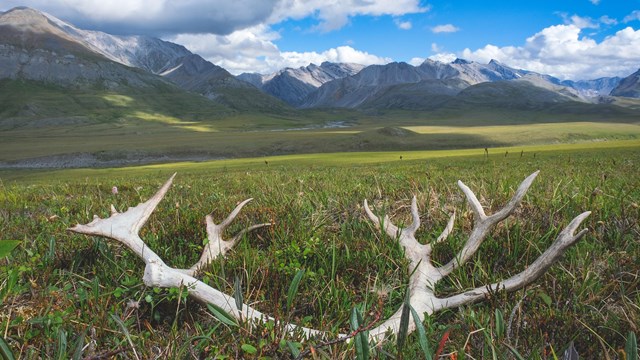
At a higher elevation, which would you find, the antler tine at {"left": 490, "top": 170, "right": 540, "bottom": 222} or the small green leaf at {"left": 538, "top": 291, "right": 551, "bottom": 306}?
the antler tine at {"left": 490, "top": 170, "right": 540, "bottom": 222}

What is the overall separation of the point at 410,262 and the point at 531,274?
0.97m

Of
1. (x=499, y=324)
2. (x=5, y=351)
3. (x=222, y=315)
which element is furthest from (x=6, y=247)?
(x=499, y=324)

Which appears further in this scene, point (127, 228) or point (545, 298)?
point (127, 228)

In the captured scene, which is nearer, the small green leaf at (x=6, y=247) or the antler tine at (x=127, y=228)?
the small green leaf at (x=6, y=247)

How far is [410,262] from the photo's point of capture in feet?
11.9

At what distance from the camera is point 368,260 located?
3842 millimetres

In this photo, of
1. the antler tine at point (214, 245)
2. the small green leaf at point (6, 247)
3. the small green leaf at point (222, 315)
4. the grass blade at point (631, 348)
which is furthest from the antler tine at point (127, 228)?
the grass blade at point (631, 348)

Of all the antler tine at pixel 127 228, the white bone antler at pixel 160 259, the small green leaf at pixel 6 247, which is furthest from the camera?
the antler tine at pixel 127 228

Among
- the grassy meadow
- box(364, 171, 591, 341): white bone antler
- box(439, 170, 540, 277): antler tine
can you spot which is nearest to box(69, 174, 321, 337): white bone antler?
the grassy meadow

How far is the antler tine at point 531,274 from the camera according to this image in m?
2.85

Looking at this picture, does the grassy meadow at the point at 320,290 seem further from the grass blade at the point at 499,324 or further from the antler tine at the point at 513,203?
the antler tine at the point at 513,203

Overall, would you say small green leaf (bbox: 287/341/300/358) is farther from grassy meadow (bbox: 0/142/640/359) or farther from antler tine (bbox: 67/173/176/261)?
antler tine (bbox: 67/173/176/261)

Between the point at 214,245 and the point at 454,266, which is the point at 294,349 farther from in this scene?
the point at 214,245

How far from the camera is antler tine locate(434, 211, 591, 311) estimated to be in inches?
112
